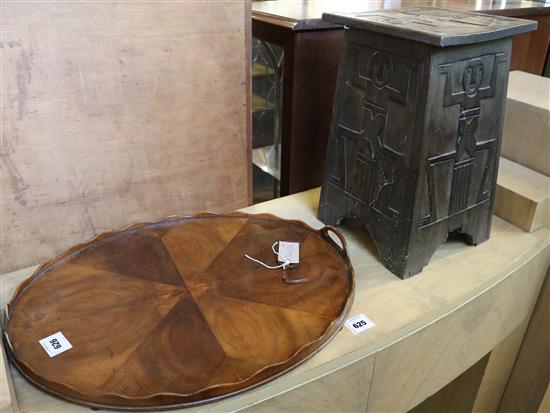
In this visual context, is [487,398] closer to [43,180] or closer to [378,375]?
[378,375]

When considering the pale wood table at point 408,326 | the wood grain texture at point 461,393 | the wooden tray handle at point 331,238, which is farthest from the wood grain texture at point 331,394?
the wood grain texture at point 461,393

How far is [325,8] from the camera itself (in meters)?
1.55

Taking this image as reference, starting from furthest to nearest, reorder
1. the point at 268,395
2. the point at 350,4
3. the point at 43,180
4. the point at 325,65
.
A: the point at 350,4, the point at 325,65, the point at 43,180, the point at 268,395

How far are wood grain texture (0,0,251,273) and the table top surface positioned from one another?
0.27 meters

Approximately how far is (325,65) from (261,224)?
1.72ft

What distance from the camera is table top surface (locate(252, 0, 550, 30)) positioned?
4.28 ft

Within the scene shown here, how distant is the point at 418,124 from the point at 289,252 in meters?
0.34

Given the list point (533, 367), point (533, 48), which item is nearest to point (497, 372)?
point (533, 367)

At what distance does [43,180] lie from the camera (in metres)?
0.97

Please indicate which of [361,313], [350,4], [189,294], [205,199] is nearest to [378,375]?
[361,313]

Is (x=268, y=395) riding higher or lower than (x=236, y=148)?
lower

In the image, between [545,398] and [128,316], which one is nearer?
[128,316]

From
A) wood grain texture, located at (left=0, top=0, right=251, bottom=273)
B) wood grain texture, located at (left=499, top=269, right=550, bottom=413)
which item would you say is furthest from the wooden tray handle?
wood grain texture, located at (left=499, top=269, right=550, bottom=413)

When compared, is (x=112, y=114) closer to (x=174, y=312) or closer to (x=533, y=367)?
(x=174, y=312)
